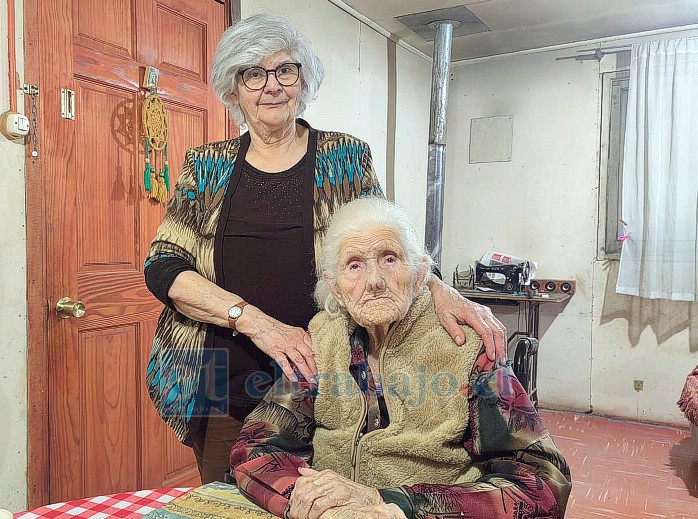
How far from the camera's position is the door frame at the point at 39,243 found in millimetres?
2027

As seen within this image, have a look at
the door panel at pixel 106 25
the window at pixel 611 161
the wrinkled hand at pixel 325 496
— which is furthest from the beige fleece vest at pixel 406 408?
the window at pixel 611 161

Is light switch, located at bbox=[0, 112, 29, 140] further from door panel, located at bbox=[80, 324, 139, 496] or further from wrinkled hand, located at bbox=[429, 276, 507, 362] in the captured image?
wrinkled hand, located at bbox=[429, 276, 507, 362]

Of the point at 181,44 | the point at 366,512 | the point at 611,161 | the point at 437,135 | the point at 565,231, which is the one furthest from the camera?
the point at 565,231

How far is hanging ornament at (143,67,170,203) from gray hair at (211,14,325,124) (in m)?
1.07

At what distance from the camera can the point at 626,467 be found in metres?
3.43

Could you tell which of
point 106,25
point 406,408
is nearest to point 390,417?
point 406,408

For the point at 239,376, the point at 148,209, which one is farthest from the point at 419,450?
the point at 148,209

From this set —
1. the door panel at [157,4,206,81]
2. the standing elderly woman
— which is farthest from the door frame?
the standing elderly woman

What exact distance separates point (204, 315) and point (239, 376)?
176 millimetres

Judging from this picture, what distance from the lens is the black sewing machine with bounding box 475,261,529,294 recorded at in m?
4.30

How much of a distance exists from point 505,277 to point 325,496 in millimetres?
3476

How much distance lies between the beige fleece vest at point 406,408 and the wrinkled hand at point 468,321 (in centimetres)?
2

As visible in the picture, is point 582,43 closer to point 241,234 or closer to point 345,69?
point 345,69

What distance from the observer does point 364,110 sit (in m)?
3.99
